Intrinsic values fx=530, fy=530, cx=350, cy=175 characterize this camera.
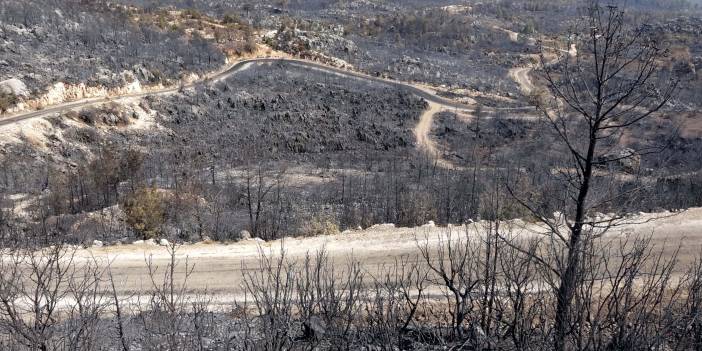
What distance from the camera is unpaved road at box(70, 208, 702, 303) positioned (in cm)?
1434

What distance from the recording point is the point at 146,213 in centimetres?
2061

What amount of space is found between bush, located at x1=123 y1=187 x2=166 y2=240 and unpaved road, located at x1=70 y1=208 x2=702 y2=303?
340 centimetres

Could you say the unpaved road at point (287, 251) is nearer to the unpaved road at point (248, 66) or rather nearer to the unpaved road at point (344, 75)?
the unpaved road at point (344, 75)

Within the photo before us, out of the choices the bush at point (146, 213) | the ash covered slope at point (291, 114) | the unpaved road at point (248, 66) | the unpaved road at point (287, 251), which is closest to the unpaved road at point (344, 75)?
the unpaved road at point (248, 66)

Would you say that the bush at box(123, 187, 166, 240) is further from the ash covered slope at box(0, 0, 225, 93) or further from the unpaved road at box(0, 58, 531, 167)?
the ash covered slope at box(0, 0, 225, 93)

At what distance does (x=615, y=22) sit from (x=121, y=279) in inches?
515

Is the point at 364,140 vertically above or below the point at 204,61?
below

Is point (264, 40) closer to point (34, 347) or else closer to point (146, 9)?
point (146, 9)

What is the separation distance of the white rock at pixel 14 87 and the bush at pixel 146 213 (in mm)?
18999

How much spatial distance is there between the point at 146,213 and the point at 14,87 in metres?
21.7

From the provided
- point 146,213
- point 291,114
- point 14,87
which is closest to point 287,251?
point 146,213

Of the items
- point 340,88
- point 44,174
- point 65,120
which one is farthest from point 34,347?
point 340,88

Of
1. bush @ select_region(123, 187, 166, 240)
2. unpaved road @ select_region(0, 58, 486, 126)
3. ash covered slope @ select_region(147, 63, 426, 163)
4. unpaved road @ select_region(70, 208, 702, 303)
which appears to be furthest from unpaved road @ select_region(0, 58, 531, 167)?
unpaved road @ select_region(70, 208, 702, 303)

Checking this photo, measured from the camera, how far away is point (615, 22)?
272 inches
